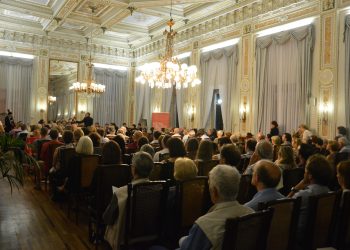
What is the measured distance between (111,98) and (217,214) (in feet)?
47.6

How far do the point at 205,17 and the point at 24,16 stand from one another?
7035mm

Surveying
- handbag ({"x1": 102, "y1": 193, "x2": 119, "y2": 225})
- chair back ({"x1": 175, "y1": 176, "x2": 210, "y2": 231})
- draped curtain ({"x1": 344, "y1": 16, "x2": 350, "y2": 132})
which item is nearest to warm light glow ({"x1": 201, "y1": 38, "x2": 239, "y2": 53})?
draped curtain ({"x1": 344, "y1": 16, "x2": 350, "y2": 132})

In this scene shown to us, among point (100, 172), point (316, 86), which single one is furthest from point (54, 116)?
point (100, 172)

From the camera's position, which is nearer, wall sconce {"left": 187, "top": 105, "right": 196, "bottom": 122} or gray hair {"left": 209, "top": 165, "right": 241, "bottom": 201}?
gray hair {"left": 209, "top": 165, "right": 241, "bottom": 201}

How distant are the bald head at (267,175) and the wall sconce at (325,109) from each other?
20.0 ft

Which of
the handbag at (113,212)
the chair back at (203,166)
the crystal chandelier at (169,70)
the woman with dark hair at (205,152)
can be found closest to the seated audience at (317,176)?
the handbag at (113,212)

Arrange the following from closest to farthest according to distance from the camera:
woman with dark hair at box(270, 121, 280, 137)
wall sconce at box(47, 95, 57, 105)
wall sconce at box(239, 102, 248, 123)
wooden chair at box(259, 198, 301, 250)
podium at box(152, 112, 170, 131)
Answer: wooden chair at box(259, 198, 301, 250) → woman with dark hair at box(270, 121, 280, 137) → wall sconce at box(239, 102, 248, 123) → podium at box(152, 112, 170, 131) → wall sconce at box(47, 95, 57, 105)

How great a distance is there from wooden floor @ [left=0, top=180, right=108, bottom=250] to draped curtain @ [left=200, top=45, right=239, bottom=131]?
6.64 meters

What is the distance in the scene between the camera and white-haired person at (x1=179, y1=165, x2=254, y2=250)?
1841 millimetres

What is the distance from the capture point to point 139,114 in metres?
15.8

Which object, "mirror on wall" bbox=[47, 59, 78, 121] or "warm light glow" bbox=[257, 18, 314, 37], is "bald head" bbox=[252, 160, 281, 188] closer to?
"warm light glow" bbox=[257, 18, 314, 37]

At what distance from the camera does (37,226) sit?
4156 mm

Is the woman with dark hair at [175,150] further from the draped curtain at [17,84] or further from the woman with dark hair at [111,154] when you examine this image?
the draped curtain at [17,84]

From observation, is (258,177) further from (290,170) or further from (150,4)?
(150,4)
